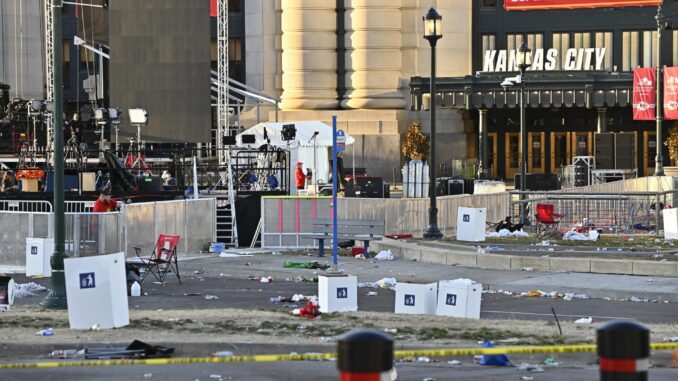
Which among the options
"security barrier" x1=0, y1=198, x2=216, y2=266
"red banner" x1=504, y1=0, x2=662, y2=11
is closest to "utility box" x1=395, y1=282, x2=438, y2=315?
"security barrier" x1=0, y1=198, x2=216, y2=266

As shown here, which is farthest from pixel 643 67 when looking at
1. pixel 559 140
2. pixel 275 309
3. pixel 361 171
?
pixel 275 309

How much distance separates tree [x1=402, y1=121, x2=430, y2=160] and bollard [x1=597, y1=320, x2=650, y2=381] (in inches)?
2372

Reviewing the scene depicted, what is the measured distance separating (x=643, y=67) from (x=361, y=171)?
15.4 meters

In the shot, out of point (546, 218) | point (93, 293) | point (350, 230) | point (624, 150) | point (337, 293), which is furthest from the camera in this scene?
point (624, 150)

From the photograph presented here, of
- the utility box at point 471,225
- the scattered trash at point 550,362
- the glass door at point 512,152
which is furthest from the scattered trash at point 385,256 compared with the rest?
the glass door at point 512,152

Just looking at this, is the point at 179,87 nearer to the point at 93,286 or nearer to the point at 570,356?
the point at 93,286

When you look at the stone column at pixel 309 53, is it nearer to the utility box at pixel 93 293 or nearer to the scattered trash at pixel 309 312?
the scattered trash at pixel 309 312

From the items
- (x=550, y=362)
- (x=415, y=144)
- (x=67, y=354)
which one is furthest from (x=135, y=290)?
(x=415, y=144)

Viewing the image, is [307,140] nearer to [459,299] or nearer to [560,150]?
[560,150]

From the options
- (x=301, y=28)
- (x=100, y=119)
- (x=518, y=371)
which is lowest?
(x=518, y=371)

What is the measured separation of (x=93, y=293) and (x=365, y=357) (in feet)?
35.0

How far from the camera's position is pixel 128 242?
2844 centimetres

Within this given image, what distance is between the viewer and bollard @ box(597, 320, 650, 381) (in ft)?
20.6

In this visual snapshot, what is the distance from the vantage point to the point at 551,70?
67.2 m
